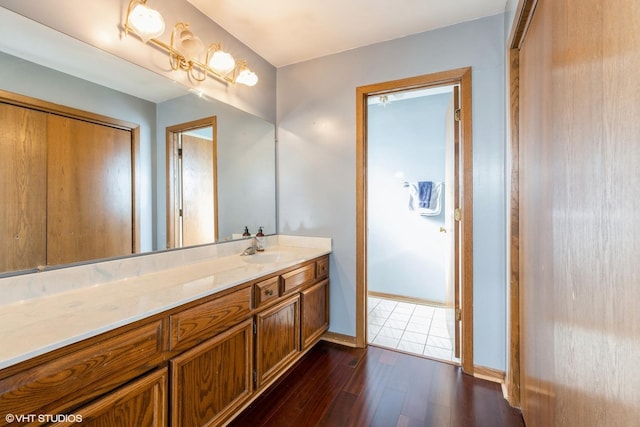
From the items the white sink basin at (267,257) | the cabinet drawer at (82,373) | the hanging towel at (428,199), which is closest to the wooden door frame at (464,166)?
the white sink basin at (267,257)

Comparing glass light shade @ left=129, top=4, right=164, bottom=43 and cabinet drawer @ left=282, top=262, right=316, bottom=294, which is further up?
glass light shade @ left=129, top=4, right=164, bottom=43

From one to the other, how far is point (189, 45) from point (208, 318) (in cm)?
154

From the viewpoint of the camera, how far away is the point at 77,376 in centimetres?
80

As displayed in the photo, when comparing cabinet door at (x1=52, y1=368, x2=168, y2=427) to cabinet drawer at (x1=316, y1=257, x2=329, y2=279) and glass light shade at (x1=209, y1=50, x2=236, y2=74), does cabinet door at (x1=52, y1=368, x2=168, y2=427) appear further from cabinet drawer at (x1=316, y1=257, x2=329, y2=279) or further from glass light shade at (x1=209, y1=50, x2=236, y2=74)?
glass light shade at (x1=209, y1=50, x2=236, y2=74)

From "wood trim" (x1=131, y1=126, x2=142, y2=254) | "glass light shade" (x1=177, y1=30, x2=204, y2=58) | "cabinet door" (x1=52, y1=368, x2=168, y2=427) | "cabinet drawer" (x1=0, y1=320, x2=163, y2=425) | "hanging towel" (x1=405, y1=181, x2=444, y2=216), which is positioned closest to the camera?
"cabinet drawer" (x1=0, y1=320, x2=163, y2=425)

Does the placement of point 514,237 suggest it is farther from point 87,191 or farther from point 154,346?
point 87,191

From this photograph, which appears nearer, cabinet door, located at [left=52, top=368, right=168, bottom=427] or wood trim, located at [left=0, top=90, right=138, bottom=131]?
cabinet door, located at [left=52, top=368, right=168, bottom=427]

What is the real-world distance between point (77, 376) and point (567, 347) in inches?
56.2

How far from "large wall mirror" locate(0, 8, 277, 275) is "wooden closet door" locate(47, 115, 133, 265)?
0.08 meters

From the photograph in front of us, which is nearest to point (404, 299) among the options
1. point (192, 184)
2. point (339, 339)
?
point (339, 339)

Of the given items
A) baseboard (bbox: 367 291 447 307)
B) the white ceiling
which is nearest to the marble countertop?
the white ceiling

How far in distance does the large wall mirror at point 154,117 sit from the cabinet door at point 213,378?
66 cm

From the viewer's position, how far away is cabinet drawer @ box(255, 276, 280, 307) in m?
1.50

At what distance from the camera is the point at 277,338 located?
1686 mm
